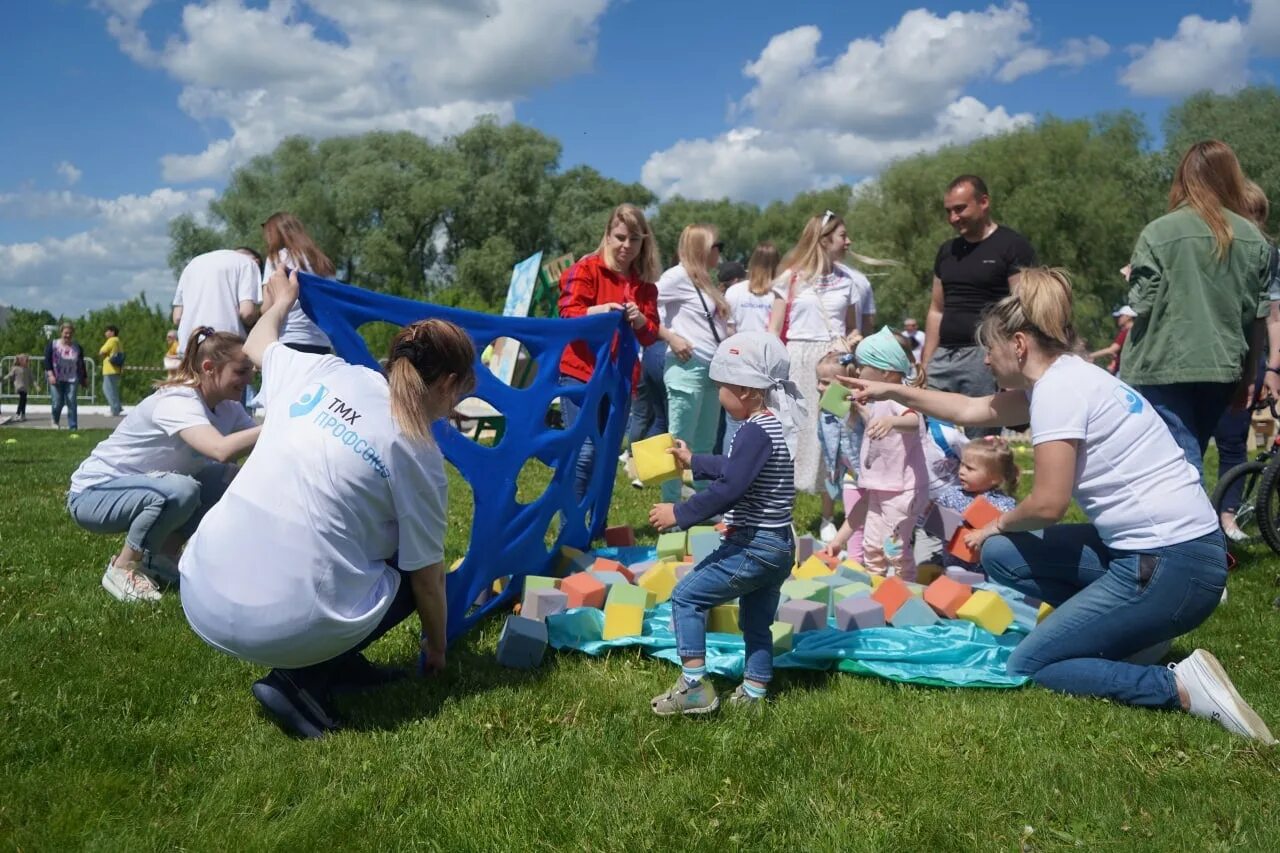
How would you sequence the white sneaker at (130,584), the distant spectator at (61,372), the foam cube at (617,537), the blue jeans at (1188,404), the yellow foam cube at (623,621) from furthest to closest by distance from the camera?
1. the distant spectator at (61,372)
2. the foam cube at (617,537)
3. the blue jeans at (1188,404)
4. the white sneaker at (130,584)
5. the yellow foam cube at (623,621)

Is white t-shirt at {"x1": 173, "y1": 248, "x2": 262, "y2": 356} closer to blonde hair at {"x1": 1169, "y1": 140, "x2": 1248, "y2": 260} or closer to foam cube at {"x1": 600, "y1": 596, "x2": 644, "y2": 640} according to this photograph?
foam cube at {"x1": 600, "y1": 596, "x2": 644, "y2": 640}

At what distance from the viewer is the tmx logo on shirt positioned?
118 inches

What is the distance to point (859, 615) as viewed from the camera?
4.48 meters

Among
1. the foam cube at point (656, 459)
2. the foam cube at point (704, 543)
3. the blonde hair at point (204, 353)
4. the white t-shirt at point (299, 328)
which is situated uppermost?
the white t-shirt at point (299, 328)

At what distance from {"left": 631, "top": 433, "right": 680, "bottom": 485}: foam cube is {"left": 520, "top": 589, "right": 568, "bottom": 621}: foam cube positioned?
2.70 feet

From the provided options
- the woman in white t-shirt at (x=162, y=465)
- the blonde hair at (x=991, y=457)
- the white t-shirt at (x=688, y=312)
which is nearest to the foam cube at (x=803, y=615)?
the blonde hair at (x=991, y=457)

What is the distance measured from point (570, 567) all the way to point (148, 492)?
6.70ft

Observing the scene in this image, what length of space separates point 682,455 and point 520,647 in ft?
3.21

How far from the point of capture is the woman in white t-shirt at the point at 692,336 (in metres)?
6.29

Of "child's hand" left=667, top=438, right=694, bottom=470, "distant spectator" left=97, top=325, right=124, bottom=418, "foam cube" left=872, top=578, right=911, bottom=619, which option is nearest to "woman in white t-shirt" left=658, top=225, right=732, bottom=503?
"foam cube" left=872, top=578, right=911, bottom=619

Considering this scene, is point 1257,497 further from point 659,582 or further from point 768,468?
point 768,468

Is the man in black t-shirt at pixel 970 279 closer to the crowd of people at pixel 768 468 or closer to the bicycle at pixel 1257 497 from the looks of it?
the crowd of people at pixel 768 468

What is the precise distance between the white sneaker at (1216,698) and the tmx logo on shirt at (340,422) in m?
2.73

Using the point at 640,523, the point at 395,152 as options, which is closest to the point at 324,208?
the point at 395,152
